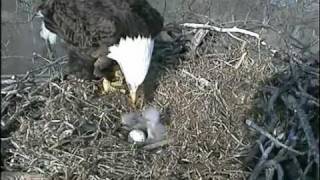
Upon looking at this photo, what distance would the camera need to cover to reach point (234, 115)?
2.77m

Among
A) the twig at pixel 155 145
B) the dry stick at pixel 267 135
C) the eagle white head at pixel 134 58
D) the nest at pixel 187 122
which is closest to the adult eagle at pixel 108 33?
the eagle white head at pixel 134 58

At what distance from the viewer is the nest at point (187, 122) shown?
97.0 inches

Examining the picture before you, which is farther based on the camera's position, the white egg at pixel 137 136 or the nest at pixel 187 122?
the white egg at pixel 137 136

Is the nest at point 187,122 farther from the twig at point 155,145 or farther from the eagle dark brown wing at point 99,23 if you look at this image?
the eagle dark brown wing at point 99,23

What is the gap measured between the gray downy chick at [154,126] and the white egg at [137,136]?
3 centimetres

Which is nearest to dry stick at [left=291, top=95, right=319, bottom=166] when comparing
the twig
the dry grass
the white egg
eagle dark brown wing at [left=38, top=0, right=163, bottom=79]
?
the dry grass

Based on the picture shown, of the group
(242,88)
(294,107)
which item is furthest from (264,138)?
(242,88)

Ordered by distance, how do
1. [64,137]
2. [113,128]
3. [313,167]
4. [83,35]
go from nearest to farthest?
[313,167] < [64,137] < [113,128] < [83,35]

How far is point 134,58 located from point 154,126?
31 centimetres

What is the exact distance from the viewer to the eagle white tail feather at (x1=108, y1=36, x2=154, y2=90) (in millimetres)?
2867

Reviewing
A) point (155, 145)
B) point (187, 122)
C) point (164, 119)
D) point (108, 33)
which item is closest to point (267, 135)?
point (187, 122)

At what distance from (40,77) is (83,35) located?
0.29 meters

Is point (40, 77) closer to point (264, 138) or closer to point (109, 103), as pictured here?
point (109, 103)

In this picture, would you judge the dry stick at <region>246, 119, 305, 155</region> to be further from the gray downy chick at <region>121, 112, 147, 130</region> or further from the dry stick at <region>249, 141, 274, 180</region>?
the gray downy chick at <region>121, 112, 147, 130</region>
